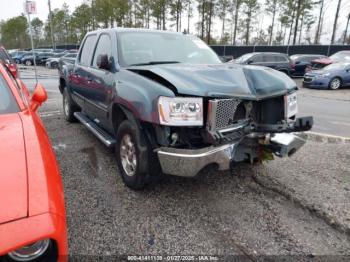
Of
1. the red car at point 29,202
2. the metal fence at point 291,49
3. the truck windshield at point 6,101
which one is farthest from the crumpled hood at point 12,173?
the metal fence at point 291,49

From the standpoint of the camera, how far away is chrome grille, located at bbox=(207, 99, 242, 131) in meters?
2.78

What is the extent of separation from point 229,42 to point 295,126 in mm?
51094

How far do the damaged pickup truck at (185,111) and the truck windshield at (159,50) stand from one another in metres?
0.01

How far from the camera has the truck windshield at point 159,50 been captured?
12.8ft

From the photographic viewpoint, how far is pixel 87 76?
480 cm

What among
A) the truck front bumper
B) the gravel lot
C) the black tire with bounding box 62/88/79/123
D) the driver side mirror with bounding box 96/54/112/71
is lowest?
the gravel lot

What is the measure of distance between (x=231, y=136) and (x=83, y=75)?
309 cm

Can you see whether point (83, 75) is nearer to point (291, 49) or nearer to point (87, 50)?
point (87, 50)

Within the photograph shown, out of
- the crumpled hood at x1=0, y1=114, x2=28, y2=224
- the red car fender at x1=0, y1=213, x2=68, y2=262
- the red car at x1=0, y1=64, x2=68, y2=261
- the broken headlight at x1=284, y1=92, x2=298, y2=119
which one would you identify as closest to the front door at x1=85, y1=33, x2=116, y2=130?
the crumpled hood at x1=0, y1=114, x2=28, y2=224

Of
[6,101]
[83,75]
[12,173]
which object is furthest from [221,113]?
[83,75]

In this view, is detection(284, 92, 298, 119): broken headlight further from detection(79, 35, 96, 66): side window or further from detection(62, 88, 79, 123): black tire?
detection(62, 88, 79, 123): black tire

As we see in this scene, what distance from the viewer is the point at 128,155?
138 inches

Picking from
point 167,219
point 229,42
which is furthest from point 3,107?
point 229,42

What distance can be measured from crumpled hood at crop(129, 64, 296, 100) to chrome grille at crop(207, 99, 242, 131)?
7cm
